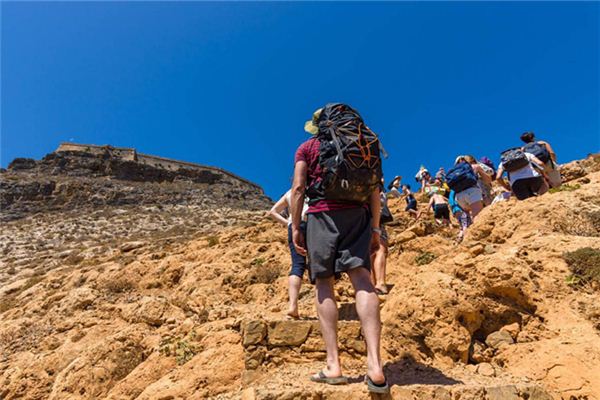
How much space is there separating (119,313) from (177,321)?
1443 mm

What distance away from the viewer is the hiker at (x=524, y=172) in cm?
668

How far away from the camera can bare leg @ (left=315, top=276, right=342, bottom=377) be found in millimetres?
2672

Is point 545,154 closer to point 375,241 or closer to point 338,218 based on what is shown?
point 375,241

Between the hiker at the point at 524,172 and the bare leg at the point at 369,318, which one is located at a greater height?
the hiker at the point at 524,172

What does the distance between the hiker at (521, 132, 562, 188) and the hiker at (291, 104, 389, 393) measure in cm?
508

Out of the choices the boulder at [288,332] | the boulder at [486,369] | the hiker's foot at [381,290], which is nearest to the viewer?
the boulder at [486,369]

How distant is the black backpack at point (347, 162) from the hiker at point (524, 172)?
4799 millimetres

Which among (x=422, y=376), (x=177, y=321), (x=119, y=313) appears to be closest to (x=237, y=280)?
(x=177, y=321)

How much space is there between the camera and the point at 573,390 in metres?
2.87

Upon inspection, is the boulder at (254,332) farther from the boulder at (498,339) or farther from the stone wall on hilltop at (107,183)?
the stone wall on hilltop at (107,183)

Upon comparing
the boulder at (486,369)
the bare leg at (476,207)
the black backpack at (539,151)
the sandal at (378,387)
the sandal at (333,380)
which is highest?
the black backpack at (539,151)

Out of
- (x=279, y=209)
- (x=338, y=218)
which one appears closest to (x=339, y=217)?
(x=338, y=218)

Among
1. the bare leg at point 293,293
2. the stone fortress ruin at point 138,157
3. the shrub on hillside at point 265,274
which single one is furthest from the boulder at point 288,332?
the stone fortress ruin at point 138,157

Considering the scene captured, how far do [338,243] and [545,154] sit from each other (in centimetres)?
561
